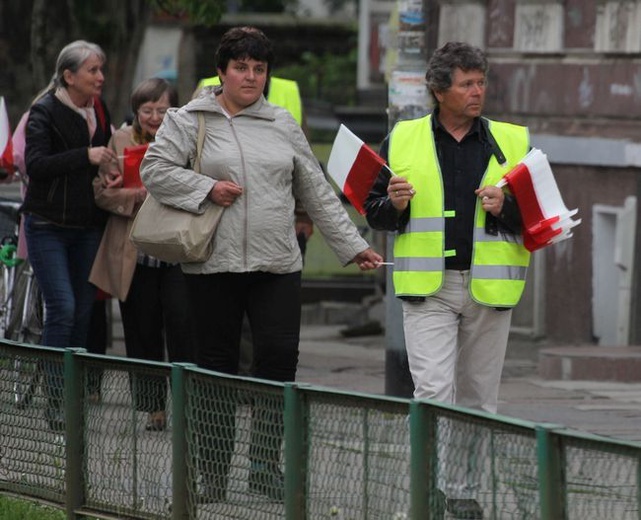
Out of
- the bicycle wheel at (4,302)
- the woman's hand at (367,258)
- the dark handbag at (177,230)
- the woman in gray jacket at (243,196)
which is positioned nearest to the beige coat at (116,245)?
the bicycle wheel at (4,302)

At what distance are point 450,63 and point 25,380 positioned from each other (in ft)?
6.53

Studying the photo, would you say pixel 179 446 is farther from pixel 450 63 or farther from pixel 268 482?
pixel 450 63

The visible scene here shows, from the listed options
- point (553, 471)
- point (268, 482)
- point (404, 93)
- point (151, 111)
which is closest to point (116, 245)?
point (151, 111)

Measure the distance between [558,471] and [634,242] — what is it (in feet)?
31.5

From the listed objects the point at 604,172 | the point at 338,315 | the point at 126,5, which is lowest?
the point at 338,315

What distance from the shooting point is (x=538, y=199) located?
750cm

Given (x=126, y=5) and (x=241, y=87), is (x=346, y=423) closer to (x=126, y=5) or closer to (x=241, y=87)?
(x=241, y=87)

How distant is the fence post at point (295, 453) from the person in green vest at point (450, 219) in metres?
1.37

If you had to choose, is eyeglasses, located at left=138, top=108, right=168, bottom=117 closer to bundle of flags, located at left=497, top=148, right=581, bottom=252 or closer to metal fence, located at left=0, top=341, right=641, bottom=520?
metal fence, located at left=0, top=341, right=641, bottom=520

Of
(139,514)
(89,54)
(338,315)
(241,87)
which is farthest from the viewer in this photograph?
(338,315)

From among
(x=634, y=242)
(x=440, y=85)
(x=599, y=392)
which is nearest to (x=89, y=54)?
(x=440, y=85)

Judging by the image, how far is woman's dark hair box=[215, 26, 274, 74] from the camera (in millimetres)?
7965

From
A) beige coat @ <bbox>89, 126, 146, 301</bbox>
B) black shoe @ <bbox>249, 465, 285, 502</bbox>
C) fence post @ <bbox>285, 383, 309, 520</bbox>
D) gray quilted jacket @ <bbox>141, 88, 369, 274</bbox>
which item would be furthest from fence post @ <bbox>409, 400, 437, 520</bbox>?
beige coat @ <bbox>89, 126, 146, 301</bbox>

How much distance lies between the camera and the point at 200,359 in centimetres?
809
